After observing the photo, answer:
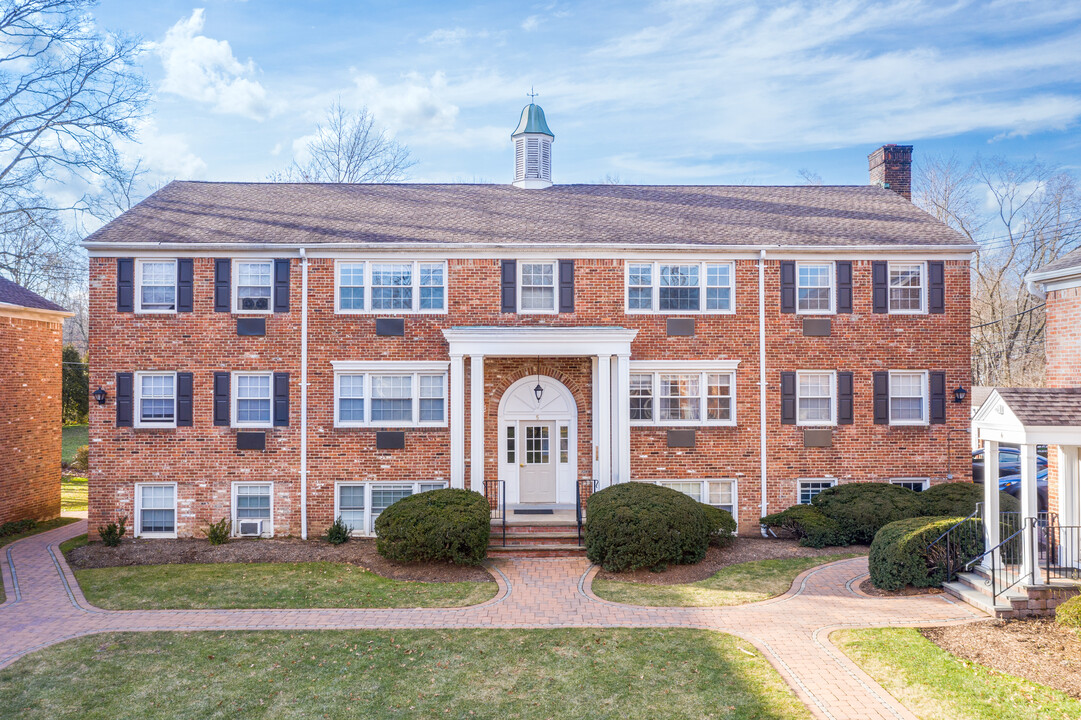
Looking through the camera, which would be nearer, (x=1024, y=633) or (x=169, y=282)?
(x=1024, y=633)

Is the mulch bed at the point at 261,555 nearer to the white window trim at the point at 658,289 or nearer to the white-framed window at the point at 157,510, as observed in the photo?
the white-framed window at the point at 157,510

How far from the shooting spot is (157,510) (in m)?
15.2

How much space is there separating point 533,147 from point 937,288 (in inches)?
427

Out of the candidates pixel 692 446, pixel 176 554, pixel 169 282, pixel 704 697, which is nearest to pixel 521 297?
pixel 692 446

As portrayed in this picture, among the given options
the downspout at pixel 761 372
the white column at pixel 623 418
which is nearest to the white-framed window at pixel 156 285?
the white column at pixel 623 418

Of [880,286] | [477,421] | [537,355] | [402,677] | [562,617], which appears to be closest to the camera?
[402,677]

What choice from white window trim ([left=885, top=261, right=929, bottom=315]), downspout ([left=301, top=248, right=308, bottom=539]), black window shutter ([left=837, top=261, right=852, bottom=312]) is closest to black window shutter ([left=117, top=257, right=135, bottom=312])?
downspout ([left=301, top=248, right=308, bottom=539])

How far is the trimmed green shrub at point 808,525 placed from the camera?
551 inches

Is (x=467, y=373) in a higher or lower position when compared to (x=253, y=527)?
higher

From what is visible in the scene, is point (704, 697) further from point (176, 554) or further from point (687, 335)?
point (176, 554)

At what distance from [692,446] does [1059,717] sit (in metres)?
9.05

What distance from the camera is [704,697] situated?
7410mm

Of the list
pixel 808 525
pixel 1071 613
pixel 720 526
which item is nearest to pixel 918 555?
pixel 1071 613

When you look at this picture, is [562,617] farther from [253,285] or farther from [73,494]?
[73,494]
